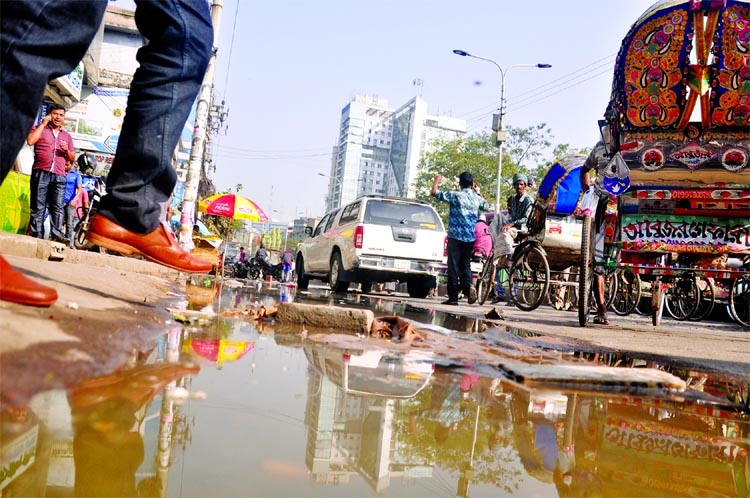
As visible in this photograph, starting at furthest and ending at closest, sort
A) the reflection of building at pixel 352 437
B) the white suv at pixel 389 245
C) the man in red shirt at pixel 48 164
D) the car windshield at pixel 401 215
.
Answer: the car windshield at pixel 401 215 < the white suv at pixel 389 245 < the man in red shirt at pixel 48 164 < the reflection of building at pixel 352 437

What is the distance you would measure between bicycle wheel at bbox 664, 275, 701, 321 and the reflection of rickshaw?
3471 millimetres

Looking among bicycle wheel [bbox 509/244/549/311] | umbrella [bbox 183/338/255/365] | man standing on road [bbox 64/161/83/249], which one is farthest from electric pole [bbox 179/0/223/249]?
umbrella [bbox 183/338/255/365]

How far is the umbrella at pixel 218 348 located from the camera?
6.31 ft

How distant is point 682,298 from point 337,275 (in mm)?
6020

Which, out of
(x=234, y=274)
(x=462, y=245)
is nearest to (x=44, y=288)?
(x=462, y=245)

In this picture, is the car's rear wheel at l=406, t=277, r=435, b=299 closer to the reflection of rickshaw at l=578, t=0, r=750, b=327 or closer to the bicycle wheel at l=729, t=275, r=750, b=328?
the bicycle wheel at l=729, t=275, r=750, b=328

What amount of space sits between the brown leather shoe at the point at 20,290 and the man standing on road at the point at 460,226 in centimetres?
782

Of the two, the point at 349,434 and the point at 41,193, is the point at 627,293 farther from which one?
the point at 349,434

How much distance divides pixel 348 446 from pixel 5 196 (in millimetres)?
8180

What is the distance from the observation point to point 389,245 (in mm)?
10930

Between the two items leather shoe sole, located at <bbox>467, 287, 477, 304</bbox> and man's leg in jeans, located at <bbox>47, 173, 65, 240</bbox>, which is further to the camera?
leather shoe sole, located at <bbox>467, 287, 477, 304</bbox>

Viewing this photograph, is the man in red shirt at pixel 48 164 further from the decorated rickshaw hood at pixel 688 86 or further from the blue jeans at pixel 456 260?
the decorated rickshaw hood at pixel 688 86

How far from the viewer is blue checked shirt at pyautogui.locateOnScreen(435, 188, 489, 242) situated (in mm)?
9281

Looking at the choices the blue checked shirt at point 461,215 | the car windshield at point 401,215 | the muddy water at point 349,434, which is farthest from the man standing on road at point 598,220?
the car windshield at point 401,215
